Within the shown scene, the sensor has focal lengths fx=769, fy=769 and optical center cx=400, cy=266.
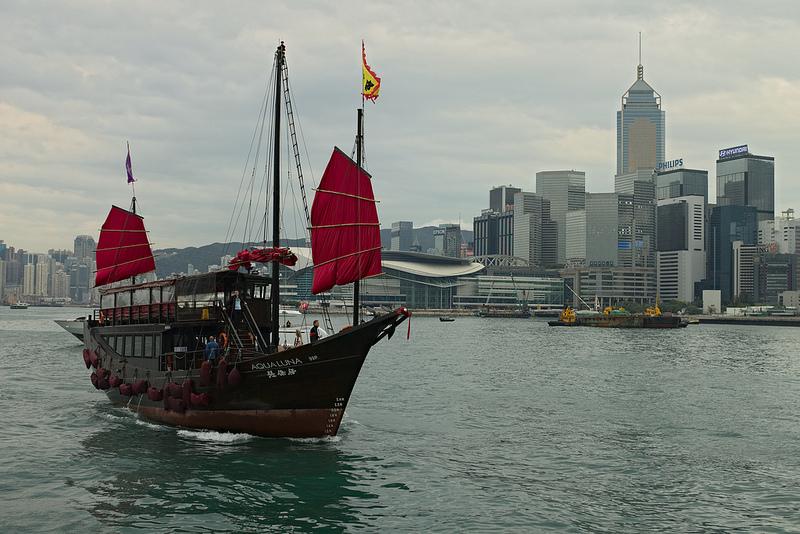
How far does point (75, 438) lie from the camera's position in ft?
95.9

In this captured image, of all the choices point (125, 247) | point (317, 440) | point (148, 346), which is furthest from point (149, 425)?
point (125, 247)

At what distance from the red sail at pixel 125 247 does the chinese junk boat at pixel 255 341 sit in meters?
9.20

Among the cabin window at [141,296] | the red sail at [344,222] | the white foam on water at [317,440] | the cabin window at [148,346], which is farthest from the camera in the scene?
the cabin window at [141,296]

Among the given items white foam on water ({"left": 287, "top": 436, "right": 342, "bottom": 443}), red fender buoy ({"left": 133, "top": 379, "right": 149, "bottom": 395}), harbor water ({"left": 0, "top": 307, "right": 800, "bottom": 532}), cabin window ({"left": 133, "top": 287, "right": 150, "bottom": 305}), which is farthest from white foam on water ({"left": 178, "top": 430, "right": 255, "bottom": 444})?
cabin window ({"left": 133, "top": 287, "right": 150, "bottom": 305})

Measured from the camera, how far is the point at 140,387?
31938mm

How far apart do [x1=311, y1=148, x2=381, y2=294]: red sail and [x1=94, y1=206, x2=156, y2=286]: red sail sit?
19647 mm

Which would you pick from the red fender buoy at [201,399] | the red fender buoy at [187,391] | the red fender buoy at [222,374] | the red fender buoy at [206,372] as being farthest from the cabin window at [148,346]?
the red fender buoy at [222,374]

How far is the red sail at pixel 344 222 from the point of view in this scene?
28250 mm

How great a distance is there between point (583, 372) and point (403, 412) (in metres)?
25.6

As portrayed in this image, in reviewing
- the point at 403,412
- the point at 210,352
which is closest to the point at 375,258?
the point at 210,352

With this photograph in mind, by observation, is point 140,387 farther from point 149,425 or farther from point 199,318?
point 199,318

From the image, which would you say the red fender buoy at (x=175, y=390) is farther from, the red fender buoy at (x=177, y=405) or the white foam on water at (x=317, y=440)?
the white foam on water at (x=317, y=440)

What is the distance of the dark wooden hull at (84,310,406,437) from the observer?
26344 mm

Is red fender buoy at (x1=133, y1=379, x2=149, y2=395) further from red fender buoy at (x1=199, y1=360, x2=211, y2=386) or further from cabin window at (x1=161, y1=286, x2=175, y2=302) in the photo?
red fender buoy at (x1=199, y1=360, x2=211, y2=386)
